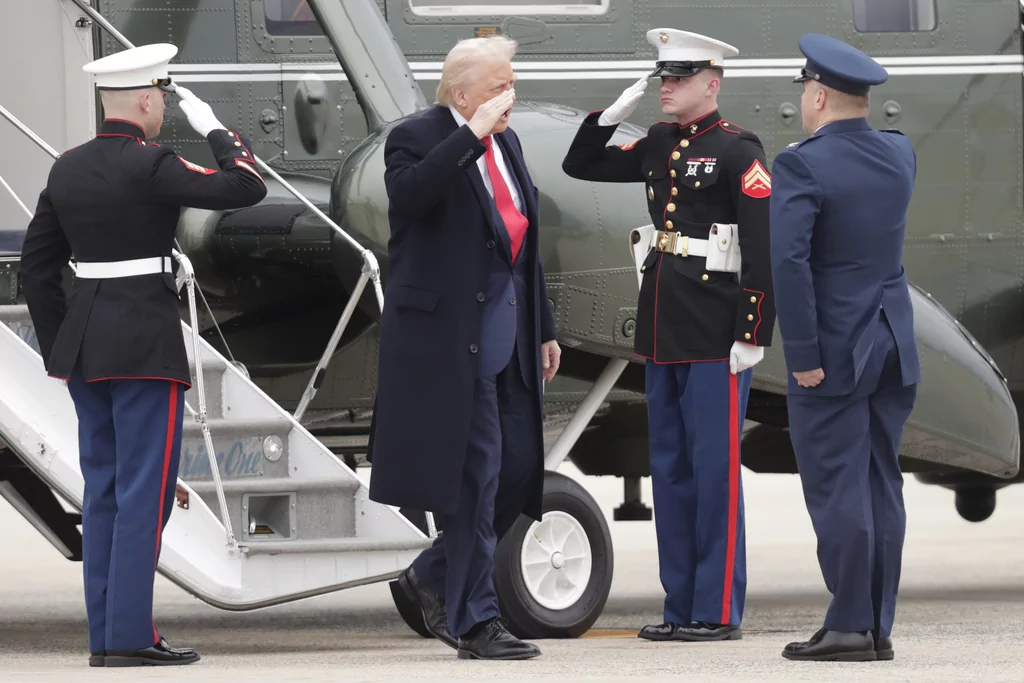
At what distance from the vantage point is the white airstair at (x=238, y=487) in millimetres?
6016

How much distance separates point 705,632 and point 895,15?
353cm

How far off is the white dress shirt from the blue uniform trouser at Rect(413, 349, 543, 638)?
1.65 ft

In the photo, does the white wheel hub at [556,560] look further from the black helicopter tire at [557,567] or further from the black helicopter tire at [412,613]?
the black helicopter tire at [412,613]

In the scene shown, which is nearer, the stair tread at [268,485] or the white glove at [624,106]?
the white glove at [624,106]

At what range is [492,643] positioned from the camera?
17.8 ft

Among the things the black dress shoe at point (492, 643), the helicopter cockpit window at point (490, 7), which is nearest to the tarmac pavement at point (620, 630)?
the black dress shoe at point (492, 643)

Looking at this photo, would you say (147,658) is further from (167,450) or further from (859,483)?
(859,483)

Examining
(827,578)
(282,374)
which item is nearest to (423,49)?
(282,374)

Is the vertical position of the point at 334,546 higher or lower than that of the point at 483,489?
lower

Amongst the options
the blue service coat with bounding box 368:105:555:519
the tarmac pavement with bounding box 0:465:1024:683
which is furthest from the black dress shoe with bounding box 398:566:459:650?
the blue service coat with bounding box 368:105:555:519

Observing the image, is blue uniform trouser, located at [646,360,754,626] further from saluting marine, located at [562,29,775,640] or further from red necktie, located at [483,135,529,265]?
red necktie, located at [483,135,529,265]

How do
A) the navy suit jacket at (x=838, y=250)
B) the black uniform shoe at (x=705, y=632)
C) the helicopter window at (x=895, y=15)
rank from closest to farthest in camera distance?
the navy suit jacket at (x=838, y=250), the black uniform shoe at (x=705, y=632), the helicopter window at (x=895, y=15)

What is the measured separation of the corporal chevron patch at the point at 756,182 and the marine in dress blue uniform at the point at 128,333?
1.63m

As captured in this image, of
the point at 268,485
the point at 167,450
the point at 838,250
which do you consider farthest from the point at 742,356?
the point at 167,450
